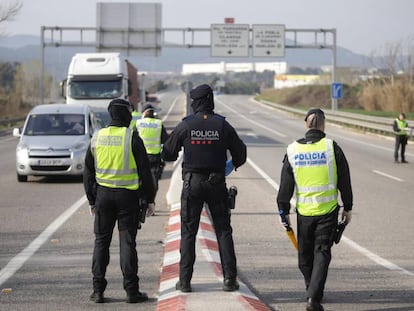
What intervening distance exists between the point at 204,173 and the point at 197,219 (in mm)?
422

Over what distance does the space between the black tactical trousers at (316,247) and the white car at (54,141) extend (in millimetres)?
12046

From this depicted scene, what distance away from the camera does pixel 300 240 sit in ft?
23.0

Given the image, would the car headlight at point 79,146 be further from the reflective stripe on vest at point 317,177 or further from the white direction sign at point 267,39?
the white direction sign at point 267,39

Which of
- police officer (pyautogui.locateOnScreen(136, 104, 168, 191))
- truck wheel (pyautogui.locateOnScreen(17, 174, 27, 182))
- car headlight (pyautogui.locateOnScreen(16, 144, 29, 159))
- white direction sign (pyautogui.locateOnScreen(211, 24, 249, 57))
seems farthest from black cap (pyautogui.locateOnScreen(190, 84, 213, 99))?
white direction sign (pyautogui.locateOnScreen(211, 24, 249, 57))

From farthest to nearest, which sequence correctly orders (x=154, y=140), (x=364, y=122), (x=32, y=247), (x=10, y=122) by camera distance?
(x=10, y=122) → (x=364, y=122) → (x=154, y=140) → (x=32, y=247)

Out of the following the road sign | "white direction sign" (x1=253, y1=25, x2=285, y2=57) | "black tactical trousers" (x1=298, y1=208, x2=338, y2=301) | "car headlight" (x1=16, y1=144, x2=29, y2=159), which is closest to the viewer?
"black tactical trousers" (x1=298, y1=208, x2=338, y2=301)

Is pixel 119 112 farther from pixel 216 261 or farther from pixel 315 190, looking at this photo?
pixel 216 261

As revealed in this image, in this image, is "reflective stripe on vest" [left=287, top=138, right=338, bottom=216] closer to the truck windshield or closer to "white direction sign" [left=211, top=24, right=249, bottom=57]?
the truck windshield

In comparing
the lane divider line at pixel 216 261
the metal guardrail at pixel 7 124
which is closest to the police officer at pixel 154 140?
the lane divider line at pixel 216 261

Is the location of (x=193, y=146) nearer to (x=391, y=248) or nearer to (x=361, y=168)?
(x=391, y=248)

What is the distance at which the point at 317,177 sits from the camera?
6938 millimetres

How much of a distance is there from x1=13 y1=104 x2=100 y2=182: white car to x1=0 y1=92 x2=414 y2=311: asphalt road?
39 centimetres

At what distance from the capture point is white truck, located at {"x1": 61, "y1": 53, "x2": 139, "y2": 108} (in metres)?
30.5

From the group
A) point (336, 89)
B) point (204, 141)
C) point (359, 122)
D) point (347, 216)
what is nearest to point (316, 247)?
point (347, 216)
